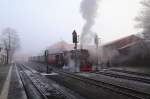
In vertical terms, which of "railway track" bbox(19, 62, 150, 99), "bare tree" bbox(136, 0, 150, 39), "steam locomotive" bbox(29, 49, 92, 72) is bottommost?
"railway track" bbox(19, 62, 150, 99)

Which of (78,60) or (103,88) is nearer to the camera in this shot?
(103,88)

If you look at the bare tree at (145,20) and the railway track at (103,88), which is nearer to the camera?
the railway track at (103,88)

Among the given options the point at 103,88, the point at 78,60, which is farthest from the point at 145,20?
the point at 103,88

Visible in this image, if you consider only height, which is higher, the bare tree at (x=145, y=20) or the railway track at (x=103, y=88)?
the bare tree at (x=145, y=20)

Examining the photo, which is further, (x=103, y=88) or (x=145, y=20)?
(x=145, y=20)

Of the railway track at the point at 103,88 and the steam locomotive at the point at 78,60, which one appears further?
the steam locomotive at the point at 78,60

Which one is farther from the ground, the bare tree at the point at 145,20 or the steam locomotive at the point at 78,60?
the bare tree at the point at 145,20

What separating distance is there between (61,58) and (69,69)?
10.8 feet

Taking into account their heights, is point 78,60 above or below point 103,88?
above

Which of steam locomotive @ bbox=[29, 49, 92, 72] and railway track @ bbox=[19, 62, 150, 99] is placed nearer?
railway track @ bbox=[19, 62, 150, 99]

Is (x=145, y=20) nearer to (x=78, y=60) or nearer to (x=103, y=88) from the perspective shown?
(x=78, y=60)

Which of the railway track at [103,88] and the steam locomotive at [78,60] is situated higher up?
the steam locomotive at [78,60]

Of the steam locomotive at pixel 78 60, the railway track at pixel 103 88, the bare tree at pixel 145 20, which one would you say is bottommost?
the railway track at pixel 103 88

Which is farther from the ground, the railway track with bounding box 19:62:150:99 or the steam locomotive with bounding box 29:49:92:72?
the steam locomotive with bounding box 29:49:92:72
